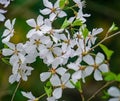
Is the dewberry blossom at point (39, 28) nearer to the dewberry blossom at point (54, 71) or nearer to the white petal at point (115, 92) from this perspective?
the dewberry blossom at point (54, 71)

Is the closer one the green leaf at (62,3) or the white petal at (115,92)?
the white petal at (115,92)

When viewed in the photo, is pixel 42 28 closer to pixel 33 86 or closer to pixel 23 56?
pixel 23 56

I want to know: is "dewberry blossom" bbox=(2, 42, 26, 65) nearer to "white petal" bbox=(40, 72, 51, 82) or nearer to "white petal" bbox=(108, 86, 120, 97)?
"white petal" bbox=(40, 72, 51, 82)

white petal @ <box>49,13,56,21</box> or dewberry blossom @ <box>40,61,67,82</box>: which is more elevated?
Answer: white petal @ <box>49,13,56,21</box>

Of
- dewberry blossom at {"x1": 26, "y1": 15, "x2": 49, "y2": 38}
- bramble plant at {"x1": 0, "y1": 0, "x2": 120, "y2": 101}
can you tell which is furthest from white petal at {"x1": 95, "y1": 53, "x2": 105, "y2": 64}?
dewberry blossom at {"x1": 26, "y1": 15, "x2": 49, "y2": 38}

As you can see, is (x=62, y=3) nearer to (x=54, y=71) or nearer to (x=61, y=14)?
(x=61, y=14)

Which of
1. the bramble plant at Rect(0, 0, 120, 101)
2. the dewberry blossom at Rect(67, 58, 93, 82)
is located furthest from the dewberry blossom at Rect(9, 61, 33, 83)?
the dewberry blossom at Rect(67, 58, 93, 82)

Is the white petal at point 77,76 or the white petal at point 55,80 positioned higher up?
the white petal at point 77,76

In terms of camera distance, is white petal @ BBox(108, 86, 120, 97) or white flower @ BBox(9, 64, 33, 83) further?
white flower @ BBox(9, 64, 33, 83)

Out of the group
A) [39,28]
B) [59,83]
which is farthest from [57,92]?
[39,28]

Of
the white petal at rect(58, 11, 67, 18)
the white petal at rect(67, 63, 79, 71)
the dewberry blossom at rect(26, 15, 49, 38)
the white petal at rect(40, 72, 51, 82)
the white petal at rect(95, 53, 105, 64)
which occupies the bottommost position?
the white petal at rect(40, 72, 51, 82)

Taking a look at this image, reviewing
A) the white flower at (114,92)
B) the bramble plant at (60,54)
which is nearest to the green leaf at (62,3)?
the bramble plant at (60,54)
